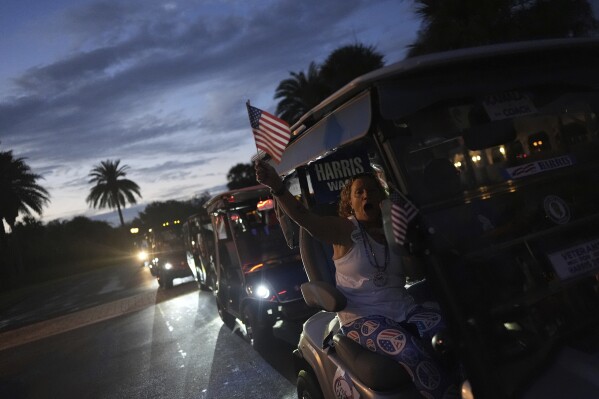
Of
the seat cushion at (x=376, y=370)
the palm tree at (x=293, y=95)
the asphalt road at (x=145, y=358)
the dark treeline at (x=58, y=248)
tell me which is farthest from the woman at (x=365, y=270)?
the dark treeline at (x=58, y=248)

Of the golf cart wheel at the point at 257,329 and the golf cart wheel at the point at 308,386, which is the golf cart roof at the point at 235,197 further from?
the golf cart wheel at the point at 308,386

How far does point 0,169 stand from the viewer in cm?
4053

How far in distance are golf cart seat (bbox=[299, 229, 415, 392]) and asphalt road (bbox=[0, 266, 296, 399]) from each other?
7.67 ft

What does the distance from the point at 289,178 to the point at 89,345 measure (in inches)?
292

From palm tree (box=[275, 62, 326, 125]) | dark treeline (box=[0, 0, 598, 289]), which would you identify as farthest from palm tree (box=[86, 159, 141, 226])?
palm tree (box=[275, 62, 326, 125])

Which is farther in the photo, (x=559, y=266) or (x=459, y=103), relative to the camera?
(x=459, y=103)

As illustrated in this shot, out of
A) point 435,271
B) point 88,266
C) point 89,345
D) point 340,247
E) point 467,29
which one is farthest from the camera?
point 88,266

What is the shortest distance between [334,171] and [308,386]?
192 cm

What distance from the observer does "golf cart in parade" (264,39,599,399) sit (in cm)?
202

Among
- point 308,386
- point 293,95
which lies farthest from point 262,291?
point 293,95

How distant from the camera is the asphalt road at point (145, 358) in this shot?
587 cm

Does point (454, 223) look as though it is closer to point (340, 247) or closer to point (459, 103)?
point (459, 103)

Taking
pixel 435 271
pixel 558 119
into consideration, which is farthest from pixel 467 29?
Answer: pixel 435 271

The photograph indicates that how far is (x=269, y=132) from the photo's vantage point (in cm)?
314
